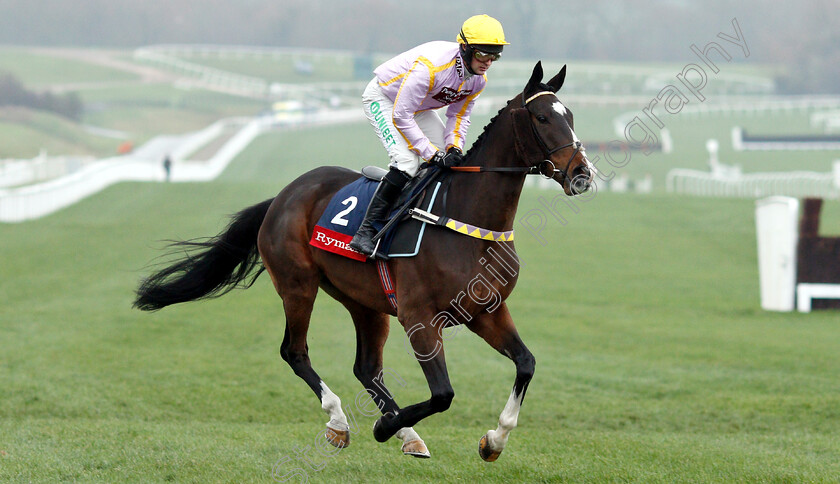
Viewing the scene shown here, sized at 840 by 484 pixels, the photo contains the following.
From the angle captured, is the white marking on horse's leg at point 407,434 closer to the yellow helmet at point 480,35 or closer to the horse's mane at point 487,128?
the horse's mane at point 487,128

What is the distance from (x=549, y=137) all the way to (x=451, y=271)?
0.91 m

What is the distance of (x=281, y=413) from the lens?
827 cm

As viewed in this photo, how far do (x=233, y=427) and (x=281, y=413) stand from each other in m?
1.06

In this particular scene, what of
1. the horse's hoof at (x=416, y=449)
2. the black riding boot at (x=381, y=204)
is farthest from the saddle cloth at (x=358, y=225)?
the horse's hoof at (x=416, y=449)

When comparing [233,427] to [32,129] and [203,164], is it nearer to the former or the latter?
[203,164]

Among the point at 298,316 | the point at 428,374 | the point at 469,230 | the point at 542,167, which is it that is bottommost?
the point at 428,374

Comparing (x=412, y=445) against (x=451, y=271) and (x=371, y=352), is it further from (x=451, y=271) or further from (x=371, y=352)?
(x=451, y=271)

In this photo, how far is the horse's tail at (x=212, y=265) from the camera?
22.2ft

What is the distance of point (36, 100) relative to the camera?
61.8 meters

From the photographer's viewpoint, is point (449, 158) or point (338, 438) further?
point (338, 438)

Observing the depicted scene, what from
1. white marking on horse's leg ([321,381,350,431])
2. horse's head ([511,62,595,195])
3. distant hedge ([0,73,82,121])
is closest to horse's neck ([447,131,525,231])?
horse's head ([511,62,595,195])

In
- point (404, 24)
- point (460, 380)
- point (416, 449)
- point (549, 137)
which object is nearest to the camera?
point (549, 137)

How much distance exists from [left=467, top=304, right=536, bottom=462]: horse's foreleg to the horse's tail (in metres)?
2.04

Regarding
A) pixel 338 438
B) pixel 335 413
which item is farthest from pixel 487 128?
pixel 338 438
